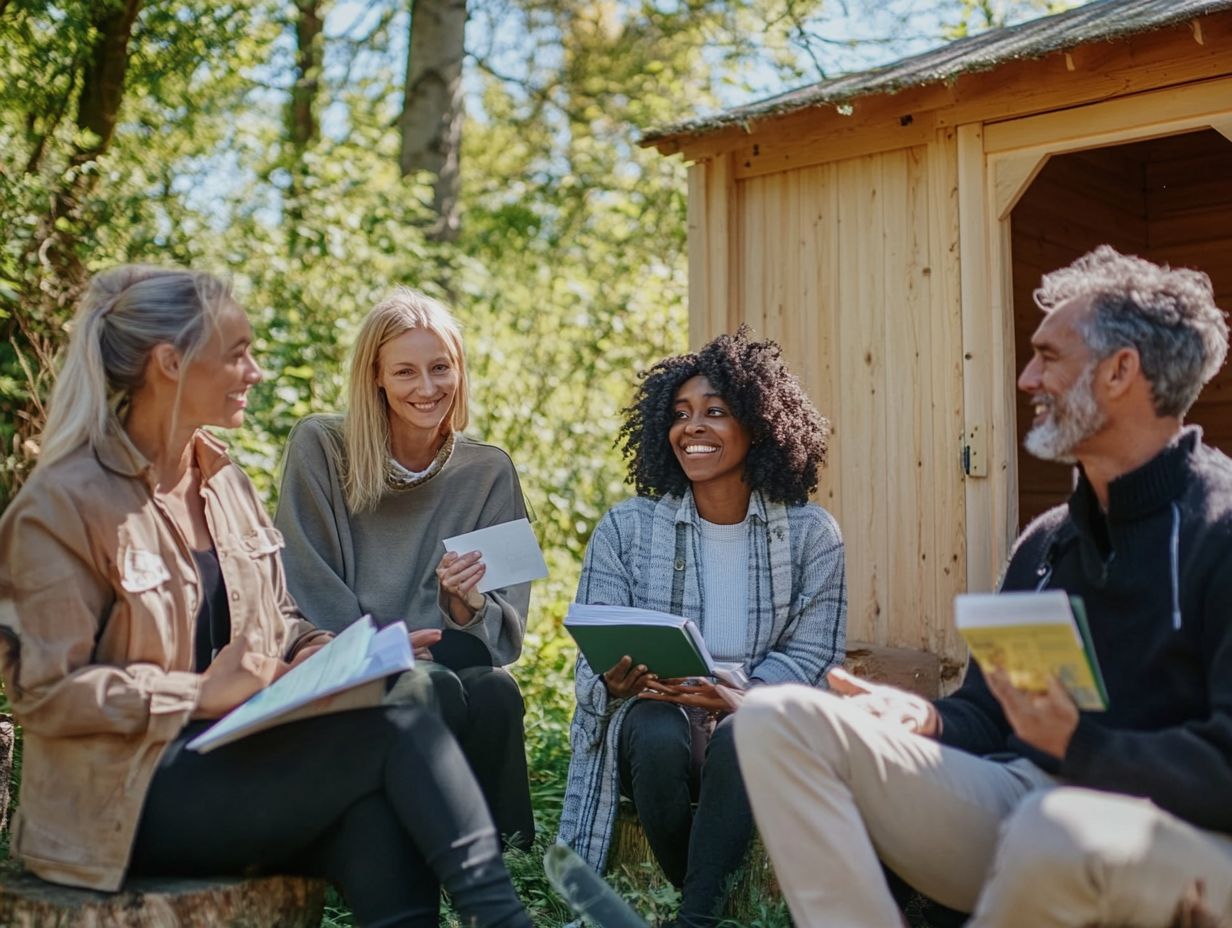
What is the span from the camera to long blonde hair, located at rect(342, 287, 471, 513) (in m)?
4.27

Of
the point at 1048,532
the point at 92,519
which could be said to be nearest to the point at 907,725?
the point at 1048,532

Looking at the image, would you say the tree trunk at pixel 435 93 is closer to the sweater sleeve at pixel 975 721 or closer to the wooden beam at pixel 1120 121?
the wooden beam at pixel 1120 121

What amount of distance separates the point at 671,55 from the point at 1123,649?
11.2 m

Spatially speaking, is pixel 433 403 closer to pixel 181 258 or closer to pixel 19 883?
pixel 19 883

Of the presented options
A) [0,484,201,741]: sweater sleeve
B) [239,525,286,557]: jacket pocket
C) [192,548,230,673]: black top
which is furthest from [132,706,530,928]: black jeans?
[239,525,286,557]: jacket pocket

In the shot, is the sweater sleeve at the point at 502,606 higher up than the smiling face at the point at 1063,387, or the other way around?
the smiling face at the point at 1063,387

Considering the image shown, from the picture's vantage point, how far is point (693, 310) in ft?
20.1

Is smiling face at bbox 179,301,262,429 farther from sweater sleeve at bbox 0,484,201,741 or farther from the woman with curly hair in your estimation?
the woman with curly hair

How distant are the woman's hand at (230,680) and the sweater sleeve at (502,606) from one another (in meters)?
1.18

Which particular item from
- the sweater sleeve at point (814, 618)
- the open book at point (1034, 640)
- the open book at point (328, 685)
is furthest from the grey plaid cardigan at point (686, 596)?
the open book at point (1034, 640)

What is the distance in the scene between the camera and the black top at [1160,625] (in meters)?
2.49

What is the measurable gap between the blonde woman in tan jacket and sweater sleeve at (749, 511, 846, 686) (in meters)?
1.34

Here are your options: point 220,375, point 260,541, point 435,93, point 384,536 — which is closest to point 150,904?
point 260,541

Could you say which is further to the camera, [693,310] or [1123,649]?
[693,310]
